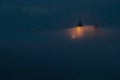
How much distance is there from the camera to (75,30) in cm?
1800

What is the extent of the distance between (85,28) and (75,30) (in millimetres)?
1187

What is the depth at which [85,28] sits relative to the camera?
1877 cm
